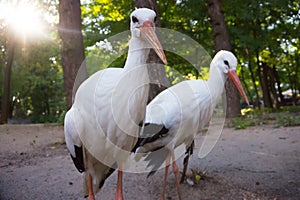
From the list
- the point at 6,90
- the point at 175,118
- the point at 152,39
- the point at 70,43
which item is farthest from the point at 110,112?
the point at 6,90

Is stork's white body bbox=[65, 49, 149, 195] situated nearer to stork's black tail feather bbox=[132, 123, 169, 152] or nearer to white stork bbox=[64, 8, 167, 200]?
white stork bbox=[64, 8, 167, 200]

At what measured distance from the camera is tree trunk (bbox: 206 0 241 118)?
32.8 feet

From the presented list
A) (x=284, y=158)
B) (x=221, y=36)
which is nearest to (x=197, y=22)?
(x=221, y=36)

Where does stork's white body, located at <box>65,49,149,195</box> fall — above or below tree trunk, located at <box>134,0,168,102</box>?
below

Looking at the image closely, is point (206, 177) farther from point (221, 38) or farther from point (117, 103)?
point (221, 38)

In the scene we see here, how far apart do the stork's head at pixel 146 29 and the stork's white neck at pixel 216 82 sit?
4.93 ft

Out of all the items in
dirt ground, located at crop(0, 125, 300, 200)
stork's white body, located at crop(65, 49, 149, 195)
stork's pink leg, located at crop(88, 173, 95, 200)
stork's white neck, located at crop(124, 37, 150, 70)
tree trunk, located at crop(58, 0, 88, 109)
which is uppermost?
tree trunk, located at crop(58, 0, 88, 109)

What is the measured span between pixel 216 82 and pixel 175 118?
788 mm

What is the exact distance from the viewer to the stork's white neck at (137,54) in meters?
2.19

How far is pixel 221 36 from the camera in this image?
10312 mm

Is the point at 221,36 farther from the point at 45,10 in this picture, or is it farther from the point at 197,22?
the point at 45,10

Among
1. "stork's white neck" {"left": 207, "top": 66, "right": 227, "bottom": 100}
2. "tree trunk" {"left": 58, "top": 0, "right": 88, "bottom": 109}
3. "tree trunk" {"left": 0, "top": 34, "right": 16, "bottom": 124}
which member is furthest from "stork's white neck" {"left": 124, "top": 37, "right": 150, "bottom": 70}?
"tree trunk" {"left": 0, "top": 34, "right": 16, "bottom": 124}

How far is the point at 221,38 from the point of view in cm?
1029

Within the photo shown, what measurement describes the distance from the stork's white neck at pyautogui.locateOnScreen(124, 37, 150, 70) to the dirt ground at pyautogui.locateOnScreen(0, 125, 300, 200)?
171 cm
